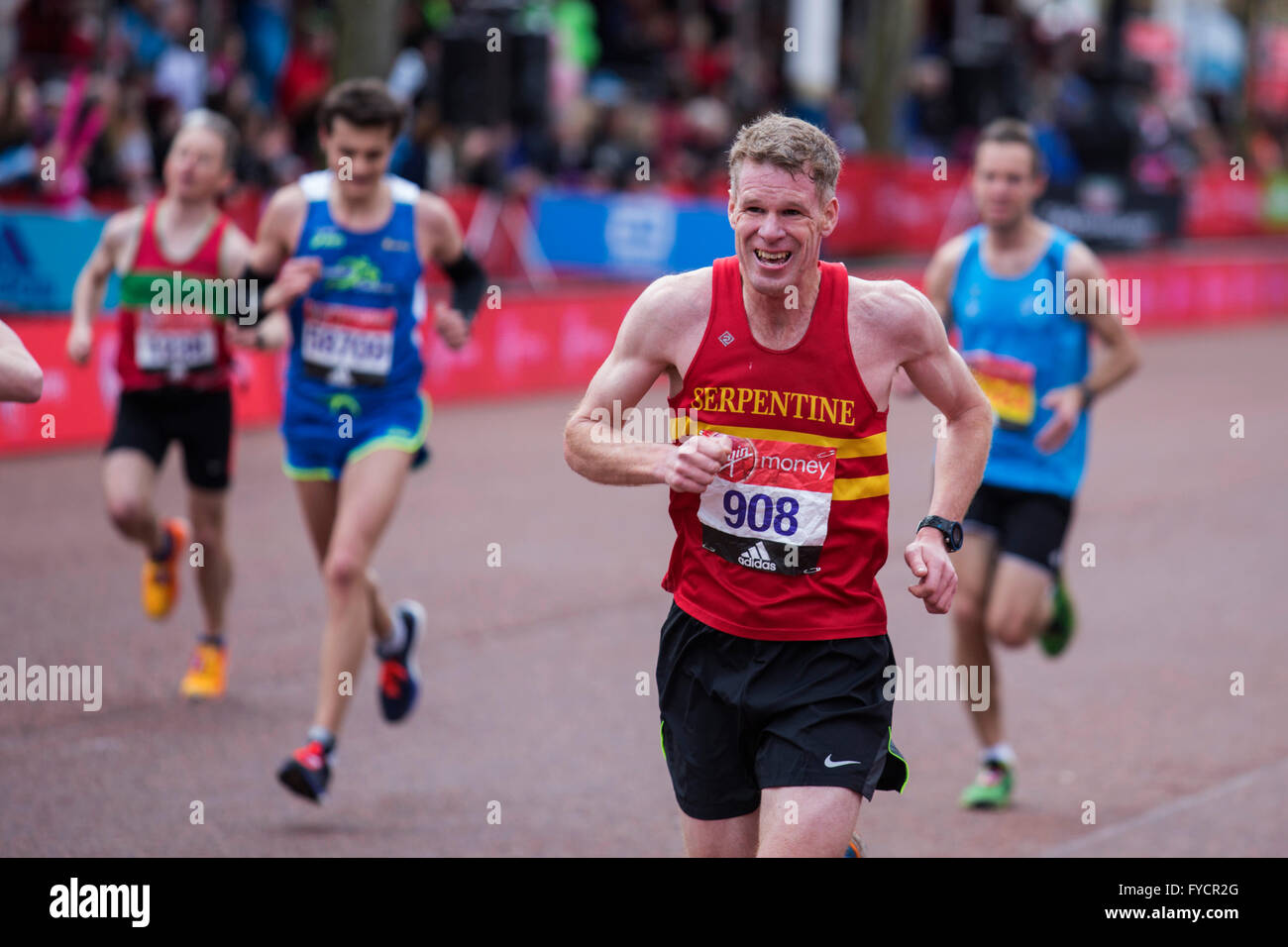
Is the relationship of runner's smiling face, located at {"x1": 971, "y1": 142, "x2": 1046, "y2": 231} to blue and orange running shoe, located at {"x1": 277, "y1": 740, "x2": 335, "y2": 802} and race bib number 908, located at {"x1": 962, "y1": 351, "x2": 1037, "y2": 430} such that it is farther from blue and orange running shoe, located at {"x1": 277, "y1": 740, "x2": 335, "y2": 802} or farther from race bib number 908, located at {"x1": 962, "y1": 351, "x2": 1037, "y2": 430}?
blue and orange running shoe, located at {"x1": 277, "y1": 740, "x2": 335, "y2": 802}

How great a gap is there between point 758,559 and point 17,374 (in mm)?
1631

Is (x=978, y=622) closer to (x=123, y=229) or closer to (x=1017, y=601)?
(x=1017, y=601)

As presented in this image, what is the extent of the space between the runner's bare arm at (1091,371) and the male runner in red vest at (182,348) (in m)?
3.29

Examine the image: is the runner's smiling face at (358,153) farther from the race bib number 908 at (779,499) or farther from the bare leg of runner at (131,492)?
the race bib number 908 at (779,499)

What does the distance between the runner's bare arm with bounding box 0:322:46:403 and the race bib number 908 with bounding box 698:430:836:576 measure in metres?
1.43

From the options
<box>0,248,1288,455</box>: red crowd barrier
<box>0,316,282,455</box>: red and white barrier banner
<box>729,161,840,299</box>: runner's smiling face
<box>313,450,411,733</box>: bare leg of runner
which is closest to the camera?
<box>729,161,840,299</box>: runner's smiling face

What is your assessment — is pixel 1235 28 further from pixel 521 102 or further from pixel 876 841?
pixel 876 841

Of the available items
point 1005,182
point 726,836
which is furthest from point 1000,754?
point 726,836

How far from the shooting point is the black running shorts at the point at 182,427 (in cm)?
774

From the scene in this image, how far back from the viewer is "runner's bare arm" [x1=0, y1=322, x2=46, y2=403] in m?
3.87

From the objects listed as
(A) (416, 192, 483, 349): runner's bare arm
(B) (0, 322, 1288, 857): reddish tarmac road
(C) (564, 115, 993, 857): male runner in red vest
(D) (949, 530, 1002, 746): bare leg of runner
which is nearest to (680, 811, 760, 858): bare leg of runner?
(C) (564, 115, 993, 857): male runner in red vest

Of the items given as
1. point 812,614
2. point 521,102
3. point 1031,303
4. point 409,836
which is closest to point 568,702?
point 409,836

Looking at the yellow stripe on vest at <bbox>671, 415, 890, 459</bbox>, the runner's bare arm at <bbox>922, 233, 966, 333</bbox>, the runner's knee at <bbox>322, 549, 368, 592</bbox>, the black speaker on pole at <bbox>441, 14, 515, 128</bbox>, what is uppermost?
the black speaker on pole at <bbox>441, 14, 515, 128</bbox>

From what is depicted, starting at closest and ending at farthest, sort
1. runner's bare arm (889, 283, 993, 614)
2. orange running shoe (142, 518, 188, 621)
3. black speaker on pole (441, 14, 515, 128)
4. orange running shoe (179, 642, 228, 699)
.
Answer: runner's bare arm (889, 283, 993, 614) < orange running shoe (179, 642, 228, 699) < orange running shoe (142, 518, 188, 621) < black speaker on pole (441, 14, 515, 128)
